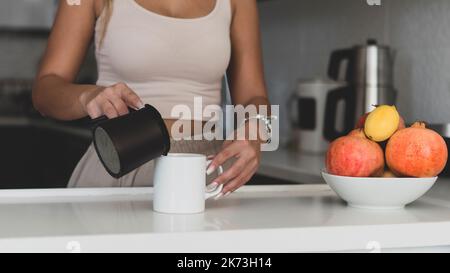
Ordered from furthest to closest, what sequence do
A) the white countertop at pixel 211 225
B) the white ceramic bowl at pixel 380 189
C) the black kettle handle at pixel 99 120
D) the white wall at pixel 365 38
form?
the white wall at pixel 365 38, the white ceramic bowl at pixel 380 189, the black kettle handle at pixel 99 120, the white countertop at pixel 211 225

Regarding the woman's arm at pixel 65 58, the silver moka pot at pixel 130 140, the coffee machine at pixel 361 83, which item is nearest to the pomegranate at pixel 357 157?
the silver moka pot at pixel 130 140

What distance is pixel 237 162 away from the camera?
3.83ft

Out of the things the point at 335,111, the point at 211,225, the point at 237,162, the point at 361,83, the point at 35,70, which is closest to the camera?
the point at 211,225

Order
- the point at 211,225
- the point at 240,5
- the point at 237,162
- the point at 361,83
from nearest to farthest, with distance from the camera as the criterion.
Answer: the point at 211,225, the point at 237,162, the point at 240,5, the point at 361,83

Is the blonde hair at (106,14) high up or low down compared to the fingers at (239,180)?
up

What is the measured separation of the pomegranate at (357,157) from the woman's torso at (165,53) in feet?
1.43

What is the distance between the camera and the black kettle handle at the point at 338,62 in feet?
6.88

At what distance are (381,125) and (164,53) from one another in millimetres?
496

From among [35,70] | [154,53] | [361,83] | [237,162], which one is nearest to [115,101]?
[237,162]

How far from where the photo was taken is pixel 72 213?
3.40 feet

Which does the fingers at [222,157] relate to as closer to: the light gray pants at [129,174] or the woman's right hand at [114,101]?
the woman's right hand at [114,101]

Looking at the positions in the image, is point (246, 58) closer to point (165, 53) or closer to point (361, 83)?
point (165, 53)

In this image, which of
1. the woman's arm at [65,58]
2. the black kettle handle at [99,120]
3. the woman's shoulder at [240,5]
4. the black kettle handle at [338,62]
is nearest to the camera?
the black kettle handle at [99,120]
